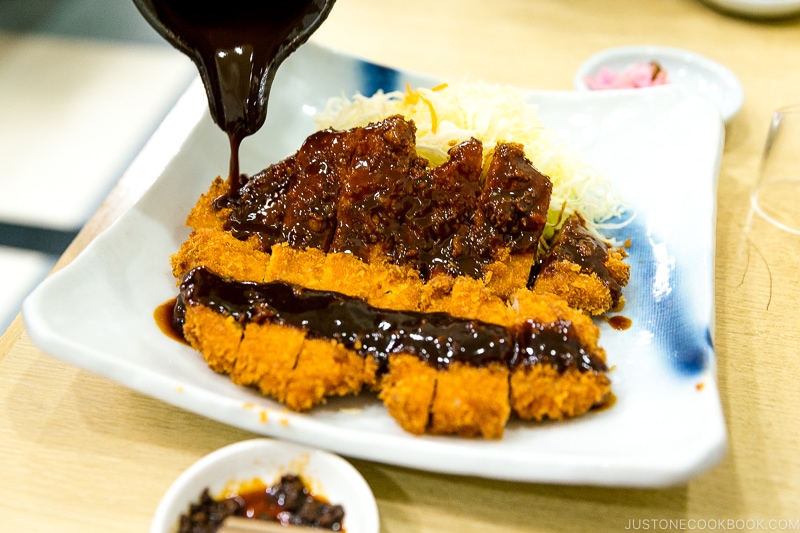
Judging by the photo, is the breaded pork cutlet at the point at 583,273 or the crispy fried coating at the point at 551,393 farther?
the breaded pork cutlet at the point at 583,273

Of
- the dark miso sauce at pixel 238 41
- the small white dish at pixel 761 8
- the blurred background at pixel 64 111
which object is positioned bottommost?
the blurred background at pixel 64 111

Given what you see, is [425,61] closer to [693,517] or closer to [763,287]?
[763,287]

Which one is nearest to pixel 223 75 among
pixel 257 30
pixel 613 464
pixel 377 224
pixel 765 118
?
pixel 257 30

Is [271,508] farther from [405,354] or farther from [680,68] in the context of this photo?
[680,68]

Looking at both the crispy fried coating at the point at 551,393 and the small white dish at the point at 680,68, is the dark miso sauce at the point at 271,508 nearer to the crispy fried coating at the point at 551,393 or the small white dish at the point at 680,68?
the crispy fried coating at the point at 551,393

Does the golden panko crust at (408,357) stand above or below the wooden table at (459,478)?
above

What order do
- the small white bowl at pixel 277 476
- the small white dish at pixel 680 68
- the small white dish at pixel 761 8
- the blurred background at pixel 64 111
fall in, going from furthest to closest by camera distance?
the small white dish at pixel 761 8, the small white dish at pixel 680 68, the blurred background at pixel 64 111, the small white bowl at pixel 277 476

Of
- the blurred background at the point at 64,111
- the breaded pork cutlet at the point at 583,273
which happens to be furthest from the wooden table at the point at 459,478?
the breaded pork cutlet at the point at 583,273
